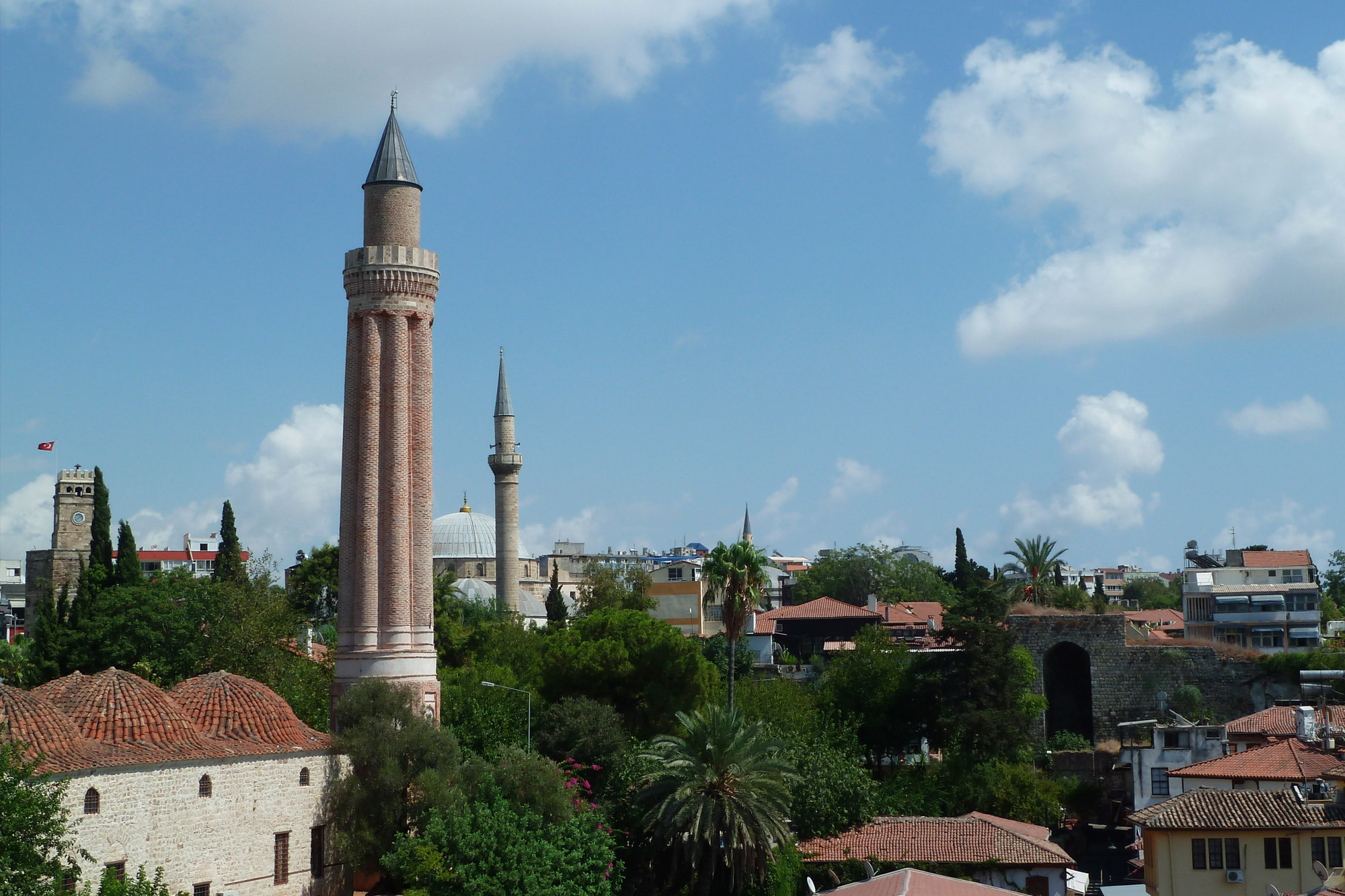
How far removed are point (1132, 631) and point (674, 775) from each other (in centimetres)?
3602

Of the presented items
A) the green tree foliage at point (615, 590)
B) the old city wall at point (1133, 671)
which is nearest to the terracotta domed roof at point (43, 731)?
the old city wall at point (1133, 671)

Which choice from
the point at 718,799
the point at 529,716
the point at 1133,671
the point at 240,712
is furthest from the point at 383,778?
the point at 1133,671

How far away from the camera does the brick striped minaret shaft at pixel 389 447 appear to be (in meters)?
40.4

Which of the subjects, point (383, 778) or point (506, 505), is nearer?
point (383, 778)

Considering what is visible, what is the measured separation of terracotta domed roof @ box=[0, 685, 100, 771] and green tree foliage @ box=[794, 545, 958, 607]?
68824 mm

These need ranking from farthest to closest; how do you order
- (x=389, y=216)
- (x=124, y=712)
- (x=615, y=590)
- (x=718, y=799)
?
(x=615, y=590) → (x=389, y=216) → (x=718, y=799) → (x=124, y=712)

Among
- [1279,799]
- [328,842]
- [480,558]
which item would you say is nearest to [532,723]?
[328,842]

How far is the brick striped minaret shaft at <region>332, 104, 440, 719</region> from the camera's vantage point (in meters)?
40.4

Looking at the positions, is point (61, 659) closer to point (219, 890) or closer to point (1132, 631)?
point (219, 890)

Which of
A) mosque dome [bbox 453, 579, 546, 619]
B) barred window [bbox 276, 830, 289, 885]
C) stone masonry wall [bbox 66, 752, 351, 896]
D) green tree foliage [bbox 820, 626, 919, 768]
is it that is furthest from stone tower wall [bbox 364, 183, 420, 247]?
mosque dome [bbox 453, 579, 546, 619]

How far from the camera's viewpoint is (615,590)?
76.6 m

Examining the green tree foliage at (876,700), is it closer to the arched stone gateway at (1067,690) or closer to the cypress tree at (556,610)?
the arched stone gateway at (1067,690)

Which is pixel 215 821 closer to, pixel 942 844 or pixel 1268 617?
pixel 942 844

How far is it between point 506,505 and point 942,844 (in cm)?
4527
